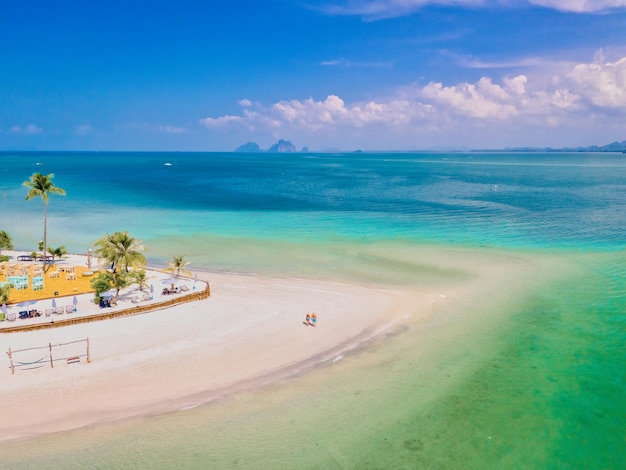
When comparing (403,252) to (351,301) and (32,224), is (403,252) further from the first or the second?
(32,224)

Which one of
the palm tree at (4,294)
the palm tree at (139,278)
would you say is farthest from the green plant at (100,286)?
the palm tree at (4,294)

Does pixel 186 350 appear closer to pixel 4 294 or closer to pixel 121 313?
pixel 121 313

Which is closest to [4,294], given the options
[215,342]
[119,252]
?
[119,252]

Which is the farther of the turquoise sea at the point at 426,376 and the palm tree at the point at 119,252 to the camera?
the palm tree at the point at 119,252

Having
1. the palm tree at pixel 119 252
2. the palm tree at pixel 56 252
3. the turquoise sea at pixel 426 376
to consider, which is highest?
the palm tree at pixel 119 252

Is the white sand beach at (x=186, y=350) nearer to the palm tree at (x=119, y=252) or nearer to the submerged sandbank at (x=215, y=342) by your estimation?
the submerged sandbank at (x=215, y=342)

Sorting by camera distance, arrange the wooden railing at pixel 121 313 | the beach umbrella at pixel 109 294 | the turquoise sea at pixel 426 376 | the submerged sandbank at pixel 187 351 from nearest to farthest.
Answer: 1. the turquoise sea at pixel 426 376
2. the submerged sandbank at pixel 187 351
3. the wooden railing at pixel 121 313
4. the beach umbrella at pixel 109 294

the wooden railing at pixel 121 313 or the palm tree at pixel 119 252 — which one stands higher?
the palm tree at pixel 119 252

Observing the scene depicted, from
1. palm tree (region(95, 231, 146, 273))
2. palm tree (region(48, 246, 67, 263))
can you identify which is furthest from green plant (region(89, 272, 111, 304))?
palm tree (region(48, 246, 67, 263))
